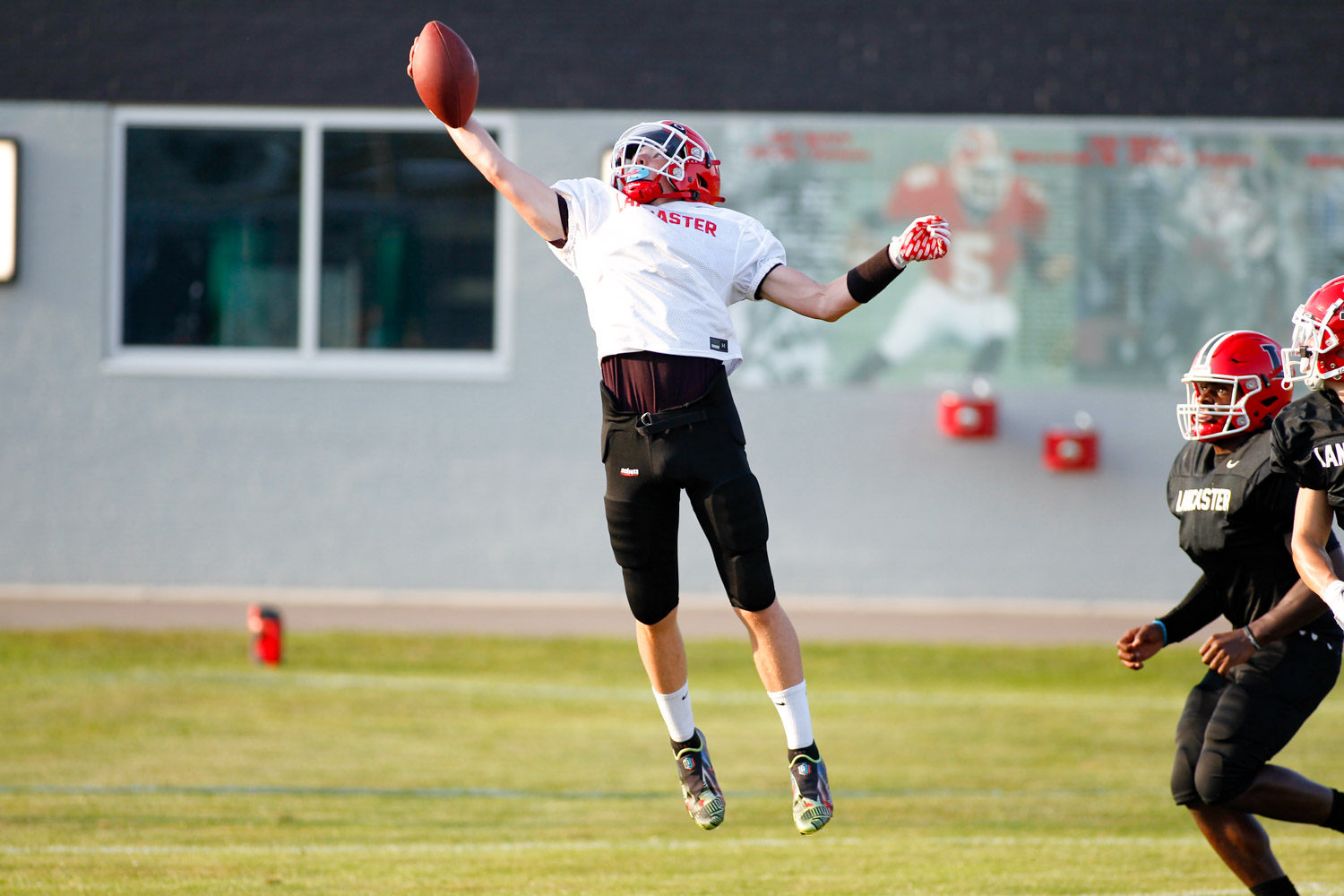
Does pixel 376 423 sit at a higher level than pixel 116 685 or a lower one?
higher

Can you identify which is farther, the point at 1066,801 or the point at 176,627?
the point at 176,627

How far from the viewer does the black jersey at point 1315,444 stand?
4387 mm

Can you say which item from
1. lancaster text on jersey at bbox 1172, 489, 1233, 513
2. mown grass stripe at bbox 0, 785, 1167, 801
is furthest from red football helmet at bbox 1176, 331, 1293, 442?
mown grass stripe at bbox 0, 785, 1167, 801

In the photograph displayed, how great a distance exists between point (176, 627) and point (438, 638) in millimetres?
2104

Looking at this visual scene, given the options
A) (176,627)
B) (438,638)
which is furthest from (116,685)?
(438,638)

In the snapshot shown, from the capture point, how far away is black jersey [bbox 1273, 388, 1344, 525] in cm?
439

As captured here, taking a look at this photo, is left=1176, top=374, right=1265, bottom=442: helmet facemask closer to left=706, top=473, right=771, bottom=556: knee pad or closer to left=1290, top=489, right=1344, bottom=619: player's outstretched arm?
left=1290, top=489, right=1344, bottom=619: player's outstretched arm

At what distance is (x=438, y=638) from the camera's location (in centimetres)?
1219

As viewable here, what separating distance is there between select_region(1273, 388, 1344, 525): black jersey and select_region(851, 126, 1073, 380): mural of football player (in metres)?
8.38

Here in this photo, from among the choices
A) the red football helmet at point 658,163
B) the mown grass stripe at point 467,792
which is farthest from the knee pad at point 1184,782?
the mown grass stripe at point 467,792

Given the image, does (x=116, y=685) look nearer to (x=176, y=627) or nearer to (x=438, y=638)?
(x=176, y=627)

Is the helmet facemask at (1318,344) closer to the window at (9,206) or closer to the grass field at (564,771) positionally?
the grass field at (564,771)

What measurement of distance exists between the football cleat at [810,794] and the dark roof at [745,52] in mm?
8562

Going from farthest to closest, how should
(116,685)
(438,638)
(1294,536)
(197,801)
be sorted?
(438,638), (116,685), (197,801), (1294,536)
